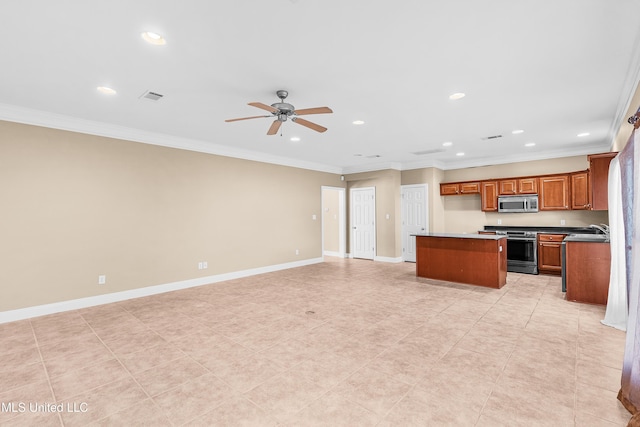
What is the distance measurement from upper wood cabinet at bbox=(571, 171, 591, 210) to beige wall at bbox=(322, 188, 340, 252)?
5699 mm

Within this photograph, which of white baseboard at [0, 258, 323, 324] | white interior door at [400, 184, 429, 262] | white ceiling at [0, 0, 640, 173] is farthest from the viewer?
white interior door at [400, 184, 429, 262]

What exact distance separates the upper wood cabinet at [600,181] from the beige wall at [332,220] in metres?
6.10

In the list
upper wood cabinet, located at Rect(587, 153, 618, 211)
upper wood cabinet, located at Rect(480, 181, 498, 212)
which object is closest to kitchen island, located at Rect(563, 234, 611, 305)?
upper wood cabinet, located at Rect(587, 153, 618, 211)

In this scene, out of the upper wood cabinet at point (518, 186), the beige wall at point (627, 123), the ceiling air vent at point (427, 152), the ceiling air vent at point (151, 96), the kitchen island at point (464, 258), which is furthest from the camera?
the upper wood cabinet at point (518, 186)

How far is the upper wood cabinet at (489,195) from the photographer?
729 cm

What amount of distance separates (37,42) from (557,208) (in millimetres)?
8701

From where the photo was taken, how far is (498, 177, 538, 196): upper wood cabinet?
6801 millimetres

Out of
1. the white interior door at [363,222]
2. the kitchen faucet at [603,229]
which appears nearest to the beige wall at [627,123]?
the kitchen faucet at [603,229]

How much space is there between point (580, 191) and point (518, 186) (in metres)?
1.10

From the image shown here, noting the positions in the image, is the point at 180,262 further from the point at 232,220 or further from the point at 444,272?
the point at 444,272

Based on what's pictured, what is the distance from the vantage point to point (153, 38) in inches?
96.5

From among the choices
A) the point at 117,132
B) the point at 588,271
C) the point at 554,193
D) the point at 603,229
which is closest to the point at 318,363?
the point at 588,271

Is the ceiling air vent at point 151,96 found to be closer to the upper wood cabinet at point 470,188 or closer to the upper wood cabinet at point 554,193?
the upper wood cabinet at point 470,188

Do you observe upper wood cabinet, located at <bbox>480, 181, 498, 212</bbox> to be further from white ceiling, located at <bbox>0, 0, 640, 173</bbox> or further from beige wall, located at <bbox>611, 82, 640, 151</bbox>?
beige wall, located at <bbox>611, 82, 640, 151</bbox>
